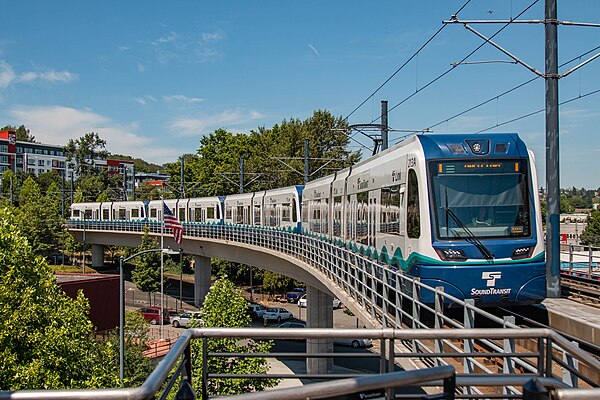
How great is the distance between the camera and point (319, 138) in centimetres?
6625

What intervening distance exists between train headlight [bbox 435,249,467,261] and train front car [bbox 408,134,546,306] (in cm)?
2

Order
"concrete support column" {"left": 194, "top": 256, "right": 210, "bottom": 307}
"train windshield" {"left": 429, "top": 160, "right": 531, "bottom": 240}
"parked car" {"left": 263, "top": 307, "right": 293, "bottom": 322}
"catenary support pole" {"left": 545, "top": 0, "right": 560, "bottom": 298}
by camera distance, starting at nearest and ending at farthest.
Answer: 1. "train windshield" {"left": 429, "top": 160, "right": 531, "bottom": 240}
2. "catenary support pole" {"left": 545, "top": 0, "right": 560, "bottom": 298}
3. "parked car" {"left": 263, "top": 307, "right": 293, "bottom": 322}
4. "concrete support column" {"left": 194, "top": 256, "right": 210, "bottom": 307}

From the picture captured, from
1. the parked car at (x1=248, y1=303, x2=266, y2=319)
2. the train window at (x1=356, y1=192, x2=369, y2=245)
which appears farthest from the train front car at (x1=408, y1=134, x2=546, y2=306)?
the parked car at (x1=248, y1=303, x2=266, y2=319)

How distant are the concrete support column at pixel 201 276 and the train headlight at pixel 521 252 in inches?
1603

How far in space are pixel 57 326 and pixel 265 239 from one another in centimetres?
1572

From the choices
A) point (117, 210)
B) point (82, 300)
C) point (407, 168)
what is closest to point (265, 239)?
point (82, 300)

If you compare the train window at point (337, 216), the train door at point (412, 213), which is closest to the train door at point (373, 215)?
the train door at point (412, 213)

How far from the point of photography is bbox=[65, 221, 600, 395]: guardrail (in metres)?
5.63

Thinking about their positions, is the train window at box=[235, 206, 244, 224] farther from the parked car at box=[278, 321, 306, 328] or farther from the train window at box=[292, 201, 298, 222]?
the train window at box=[292, 201, 298, 222]

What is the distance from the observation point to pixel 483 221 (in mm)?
10930

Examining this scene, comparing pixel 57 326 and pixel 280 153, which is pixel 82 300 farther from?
pixel 280 153

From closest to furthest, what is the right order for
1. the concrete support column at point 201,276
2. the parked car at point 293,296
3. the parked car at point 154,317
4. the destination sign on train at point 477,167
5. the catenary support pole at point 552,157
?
the destination sign on train at point 477,167 < the catenary support pole at point 552,157 < the parked car at point 154,317 < the concrete support column at point 201,276 < the parked car at point 293,296

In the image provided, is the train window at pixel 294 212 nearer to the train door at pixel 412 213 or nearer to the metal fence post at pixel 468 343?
the train door at pixel 412 213

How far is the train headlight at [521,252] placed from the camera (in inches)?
429
